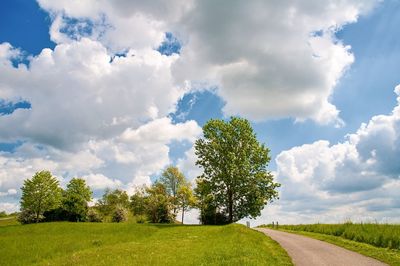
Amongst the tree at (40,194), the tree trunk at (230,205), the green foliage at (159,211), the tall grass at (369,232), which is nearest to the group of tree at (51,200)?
the tree at (40,194)

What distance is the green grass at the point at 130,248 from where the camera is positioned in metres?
24.8

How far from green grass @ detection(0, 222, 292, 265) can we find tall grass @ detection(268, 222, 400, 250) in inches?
347

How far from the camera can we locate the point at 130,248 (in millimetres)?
31703

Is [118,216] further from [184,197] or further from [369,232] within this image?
[369,232]

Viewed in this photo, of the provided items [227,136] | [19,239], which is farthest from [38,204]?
[227,136]

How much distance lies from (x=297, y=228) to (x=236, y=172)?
13.1 meters

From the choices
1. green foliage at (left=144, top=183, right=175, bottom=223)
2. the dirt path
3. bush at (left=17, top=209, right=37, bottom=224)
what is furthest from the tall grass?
bush at (left=17, top=209, right=37, bottom=224)

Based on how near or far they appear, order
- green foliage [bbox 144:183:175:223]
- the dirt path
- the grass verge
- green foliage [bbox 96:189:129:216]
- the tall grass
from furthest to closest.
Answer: green foliage [bbox 96:189:129:216]
green foliage [bbox 144:183:175:223]
the tall grass
the grass verge
the dirt path

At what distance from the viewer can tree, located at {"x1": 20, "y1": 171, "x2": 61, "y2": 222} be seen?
71562 millimetres

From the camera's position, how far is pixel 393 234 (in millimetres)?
32344

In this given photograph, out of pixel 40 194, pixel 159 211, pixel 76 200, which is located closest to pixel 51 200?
pixel 40 194

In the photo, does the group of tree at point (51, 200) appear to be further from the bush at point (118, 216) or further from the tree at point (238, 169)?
the tree at point (238, 169)

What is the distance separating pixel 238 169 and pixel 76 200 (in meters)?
38.3

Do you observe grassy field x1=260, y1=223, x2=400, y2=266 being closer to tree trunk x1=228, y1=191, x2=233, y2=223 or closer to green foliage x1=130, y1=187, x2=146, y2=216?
tree trunk x1=228, y1=191, x2=233, y2=223
